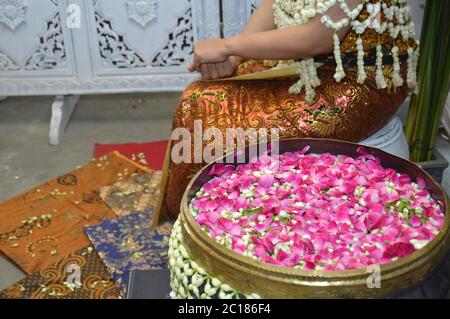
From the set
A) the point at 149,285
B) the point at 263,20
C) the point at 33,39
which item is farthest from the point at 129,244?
the point at 33,39

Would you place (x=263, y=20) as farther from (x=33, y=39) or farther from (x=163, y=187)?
(x=33, y=39)

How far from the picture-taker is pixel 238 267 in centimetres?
90

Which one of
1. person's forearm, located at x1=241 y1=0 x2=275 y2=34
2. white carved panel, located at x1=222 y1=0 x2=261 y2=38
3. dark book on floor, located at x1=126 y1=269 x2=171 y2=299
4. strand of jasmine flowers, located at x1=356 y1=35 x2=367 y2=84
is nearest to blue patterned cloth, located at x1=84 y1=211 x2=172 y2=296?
dark book on floor, located at x1=126 y1=269 x2=171 y2=299

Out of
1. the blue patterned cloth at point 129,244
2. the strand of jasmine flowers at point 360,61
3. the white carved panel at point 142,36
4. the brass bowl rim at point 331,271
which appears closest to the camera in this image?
the brass bowl rim at point 331,271

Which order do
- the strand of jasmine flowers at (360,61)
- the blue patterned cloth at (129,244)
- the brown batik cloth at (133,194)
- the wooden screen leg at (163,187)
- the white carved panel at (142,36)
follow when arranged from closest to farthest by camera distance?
the strand of jasmine flowers at (360,61)
the wooden screen leg at (163,187)
the blue patterned cloth at (129,244)
the brown batik cloth at (133,194)
the white carved panel at (142,36)

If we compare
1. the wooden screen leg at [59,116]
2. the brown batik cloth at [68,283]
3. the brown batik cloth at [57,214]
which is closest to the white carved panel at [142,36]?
the wooden screen leg at [59,116]

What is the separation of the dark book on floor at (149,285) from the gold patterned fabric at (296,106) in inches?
15.6

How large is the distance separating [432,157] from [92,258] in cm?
117

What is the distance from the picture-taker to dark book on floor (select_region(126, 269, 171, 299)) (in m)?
1.29

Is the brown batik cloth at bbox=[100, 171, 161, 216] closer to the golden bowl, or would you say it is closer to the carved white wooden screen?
the carved white wooden screen

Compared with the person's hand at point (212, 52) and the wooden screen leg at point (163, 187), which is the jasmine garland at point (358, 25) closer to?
the person's hand at point (212, 52)

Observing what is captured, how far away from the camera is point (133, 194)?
2.23m

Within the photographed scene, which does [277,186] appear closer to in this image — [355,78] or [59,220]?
[355,78]

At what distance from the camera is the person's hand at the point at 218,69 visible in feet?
5.18
